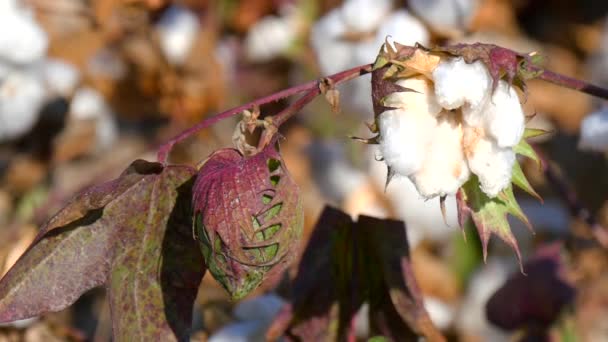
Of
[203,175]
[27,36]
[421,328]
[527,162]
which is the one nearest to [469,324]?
[527,162]

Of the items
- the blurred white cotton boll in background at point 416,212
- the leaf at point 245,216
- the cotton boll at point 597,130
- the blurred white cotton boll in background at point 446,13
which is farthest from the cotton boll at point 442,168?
the blurred white cotton boll in background at point 416,212

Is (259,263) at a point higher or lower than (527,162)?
higher

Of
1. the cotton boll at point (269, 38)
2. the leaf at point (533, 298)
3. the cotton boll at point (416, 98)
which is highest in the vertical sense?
the cotton boll at point (416, 98)

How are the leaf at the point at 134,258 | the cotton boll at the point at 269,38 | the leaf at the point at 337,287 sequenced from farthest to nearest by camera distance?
the cotton boll at the point at 269,38 < the leaf at the point at 337,287 < the leaf at the point at 134,258

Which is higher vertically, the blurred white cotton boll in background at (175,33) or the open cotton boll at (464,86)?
the open cotton boll at (464,86)

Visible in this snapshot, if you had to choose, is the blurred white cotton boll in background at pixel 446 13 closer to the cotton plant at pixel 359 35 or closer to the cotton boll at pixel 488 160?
the cotton plant at pixel 359 35

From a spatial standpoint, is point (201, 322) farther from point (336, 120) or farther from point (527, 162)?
point (336, 120)

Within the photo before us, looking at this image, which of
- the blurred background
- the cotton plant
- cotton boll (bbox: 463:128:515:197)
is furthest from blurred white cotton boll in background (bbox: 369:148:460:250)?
cotton boll (bbox: 463:128:515:197)

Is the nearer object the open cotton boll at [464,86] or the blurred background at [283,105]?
the open cotton boll at [464,86]
